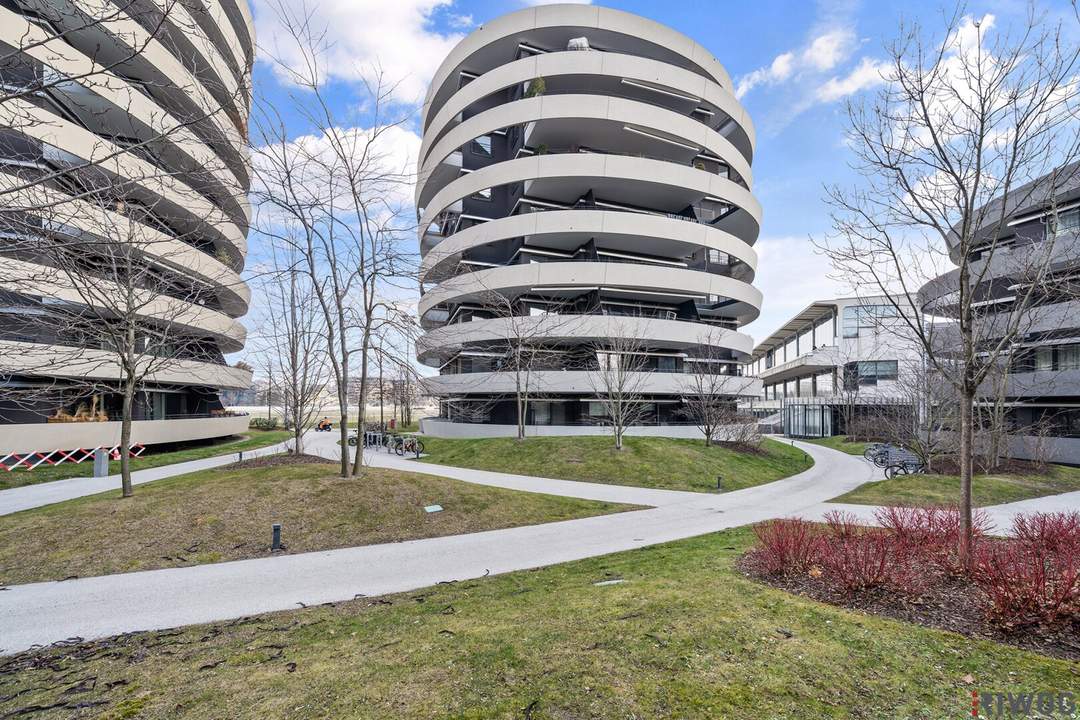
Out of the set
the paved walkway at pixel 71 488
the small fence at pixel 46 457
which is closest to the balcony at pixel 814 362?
the paved walkway at pixel 71 488

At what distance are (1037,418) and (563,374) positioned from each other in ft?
93.2

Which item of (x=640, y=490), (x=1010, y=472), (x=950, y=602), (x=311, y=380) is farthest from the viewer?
(x=1010, y=472)

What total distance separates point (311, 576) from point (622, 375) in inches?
663

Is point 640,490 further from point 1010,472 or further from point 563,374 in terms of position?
point 1010,472

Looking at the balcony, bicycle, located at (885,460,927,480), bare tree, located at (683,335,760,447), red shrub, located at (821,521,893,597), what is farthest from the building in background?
red shrub, located at (821,521,893,597)

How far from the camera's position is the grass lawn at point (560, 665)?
388 cm

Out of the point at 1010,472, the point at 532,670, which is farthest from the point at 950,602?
the point at 1010,472

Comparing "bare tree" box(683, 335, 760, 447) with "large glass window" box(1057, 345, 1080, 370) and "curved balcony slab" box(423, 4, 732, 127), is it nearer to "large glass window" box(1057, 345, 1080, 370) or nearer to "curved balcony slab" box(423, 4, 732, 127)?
"large glass window" box(1057, 345, 1080, 370)

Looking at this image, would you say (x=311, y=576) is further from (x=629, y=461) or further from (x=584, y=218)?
(x=584, y=218)

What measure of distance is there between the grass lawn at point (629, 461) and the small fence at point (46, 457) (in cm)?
1517

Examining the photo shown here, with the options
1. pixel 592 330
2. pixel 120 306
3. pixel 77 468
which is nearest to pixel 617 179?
pixel 592 330

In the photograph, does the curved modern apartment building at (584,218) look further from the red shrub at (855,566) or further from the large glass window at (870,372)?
the large glass window at (870,372)

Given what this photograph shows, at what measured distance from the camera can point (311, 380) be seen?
19.7m

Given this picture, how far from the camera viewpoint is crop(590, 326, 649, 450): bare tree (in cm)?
2414
